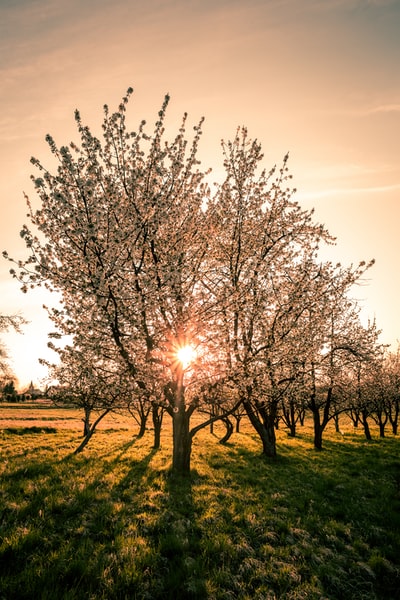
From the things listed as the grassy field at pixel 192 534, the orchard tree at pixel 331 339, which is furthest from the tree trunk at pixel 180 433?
the orchard tree at pixel 331 339

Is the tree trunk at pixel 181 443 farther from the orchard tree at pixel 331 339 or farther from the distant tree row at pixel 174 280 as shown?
the orchard tree at pixel 331 339

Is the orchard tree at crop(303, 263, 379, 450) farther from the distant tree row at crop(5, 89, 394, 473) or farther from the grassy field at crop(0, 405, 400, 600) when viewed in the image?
the grassy field at crop(0, 405, 400, 600)

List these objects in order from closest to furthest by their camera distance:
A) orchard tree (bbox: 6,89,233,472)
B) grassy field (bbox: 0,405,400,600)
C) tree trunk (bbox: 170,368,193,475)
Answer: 1. grassy field (bbox: 0,405,400,600)
2. orchard tree (bbox: 6,89,233,472)
3. tree trunk (bbox: 170,368,193,475)

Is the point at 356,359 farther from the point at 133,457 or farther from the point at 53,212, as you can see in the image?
the point at 53,212

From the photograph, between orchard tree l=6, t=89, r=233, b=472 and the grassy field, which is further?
orchard tree l=6, t=89, r=233, b=472

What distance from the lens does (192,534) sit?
7539 millimetres

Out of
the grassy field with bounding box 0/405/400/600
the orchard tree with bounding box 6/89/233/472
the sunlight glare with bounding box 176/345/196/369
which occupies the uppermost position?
the orchard tree with bounding box 6/89/233/472

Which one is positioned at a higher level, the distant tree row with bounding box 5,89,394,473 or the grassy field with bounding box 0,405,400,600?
the distant tree row with bounding box 5,89,394,473

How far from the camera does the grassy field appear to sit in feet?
17.8

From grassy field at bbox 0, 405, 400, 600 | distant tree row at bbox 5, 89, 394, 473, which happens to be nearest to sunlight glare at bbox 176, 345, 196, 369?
distant tree row at bbox 5, 89, 394, 473

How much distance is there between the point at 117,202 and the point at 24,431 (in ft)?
88.7

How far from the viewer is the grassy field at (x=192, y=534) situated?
5.43 metres

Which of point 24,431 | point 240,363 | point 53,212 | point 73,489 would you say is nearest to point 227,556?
point 73,489

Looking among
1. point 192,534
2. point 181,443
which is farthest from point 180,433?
point 192,534
